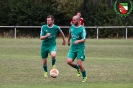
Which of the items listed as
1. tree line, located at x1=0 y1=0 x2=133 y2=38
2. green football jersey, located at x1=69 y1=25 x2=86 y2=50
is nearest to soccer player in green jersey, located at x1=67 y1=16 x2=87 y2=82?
green football jersey, located at x1=69 y1=25 x2=86 y2=50

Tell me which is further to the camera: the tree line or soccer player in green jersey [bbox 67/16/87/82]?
the tree line

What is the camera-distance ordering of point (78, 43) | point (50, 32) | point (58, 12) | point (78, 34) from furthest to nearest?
point (58, 12), point (50, 32), point (78, 34), point (78, 43)

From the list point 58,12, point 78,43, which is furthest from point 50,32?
point 58,12

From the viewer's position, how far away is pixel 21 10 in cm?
5531

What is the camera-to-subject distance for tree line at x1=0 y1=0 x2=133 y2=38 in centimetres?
5469

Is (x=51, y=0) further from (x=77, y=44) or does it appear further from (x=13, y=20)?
(x=77, y=44)

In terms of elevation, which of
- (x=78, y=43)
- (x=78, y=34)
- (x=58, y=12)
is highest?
(x=58, y=12)

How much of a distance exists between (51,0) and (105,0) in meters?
6.41

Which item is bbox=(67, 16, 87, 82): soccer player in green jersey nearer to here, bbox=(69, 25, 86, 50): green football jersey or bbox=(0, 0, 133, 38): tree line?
bbox=(69, 25, 86, 50): green football jersey

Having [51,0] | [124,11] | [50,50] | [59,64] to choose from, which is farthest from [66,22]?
[50,50]

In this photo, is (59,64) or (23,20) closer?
(59,64)

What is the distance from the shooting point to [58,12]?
5553 centimetres

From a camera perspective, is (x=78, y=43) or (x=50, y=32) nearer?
(x=78, y=43)

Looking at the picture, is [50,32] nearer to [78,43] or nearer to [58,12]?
[78,43]
